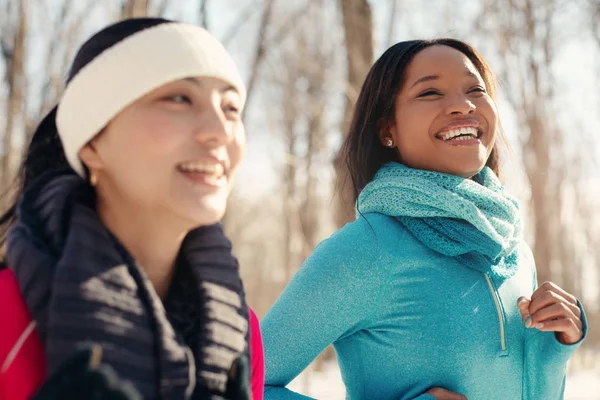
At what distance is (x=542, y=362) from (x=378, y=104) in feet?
3.04

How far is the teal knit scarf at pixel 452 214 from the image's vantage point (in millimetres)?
1938

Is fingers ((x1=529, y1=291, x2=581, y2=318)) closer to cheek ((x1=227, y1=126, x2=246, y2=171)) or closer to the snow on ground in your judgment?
cheek ((x1=227, y1=126, x2=246, y2=171))

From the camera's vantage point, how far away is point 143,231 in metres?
1.34

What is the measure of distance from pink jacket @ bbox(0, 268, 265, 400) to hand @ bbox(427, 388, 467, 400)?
1022 mm

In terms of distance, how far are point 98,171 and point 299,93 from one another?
11625 millimetres

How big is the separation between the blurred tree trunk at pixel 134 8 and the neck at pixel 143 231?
10.6 feet

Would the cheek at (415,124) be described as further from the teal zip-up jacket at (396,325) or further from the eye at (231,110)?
the eye at (231,110)

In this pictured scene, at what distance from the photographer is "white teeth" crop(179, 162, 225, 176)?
127cm

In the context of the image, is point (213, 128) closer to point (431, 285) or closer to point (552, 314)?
point (431, 285)

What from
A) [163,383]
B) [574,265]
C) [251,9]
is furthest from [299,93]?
[163,383]

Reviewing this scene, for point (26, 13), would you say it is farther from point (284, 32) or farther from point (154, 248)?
point (154, 248)

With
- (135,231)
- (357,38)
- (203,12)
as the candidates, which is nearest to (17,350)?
(135,231)

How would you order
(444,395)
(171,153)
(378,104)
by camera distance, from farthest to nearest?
(378,104) < (444,395) < (171,153)

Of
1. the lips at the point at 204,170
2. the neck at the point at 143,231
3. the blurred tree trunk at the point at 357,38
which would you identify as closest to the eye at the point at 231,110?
the lips at the point at 204,170
